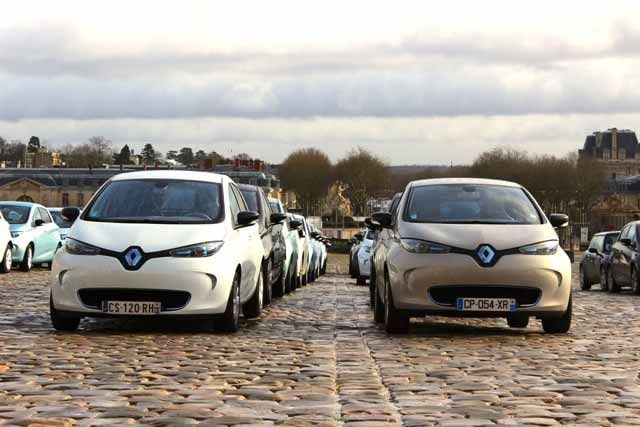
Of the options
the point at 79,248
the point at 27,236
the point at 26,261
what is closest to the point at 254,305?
the point at 79,248

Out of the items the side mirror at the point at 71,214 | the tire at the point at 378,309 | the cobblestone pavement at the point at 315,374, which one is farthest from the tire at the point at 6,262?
the side mirror at the point at 71,214

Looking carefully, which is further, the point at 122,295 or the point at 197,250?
the point at 197,250

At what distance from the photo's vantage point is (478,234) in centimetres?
1367

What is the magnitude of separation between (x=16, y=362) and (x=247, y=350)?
2.20 meters

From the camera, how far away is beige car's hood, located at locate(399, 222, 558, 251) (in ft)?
44.5

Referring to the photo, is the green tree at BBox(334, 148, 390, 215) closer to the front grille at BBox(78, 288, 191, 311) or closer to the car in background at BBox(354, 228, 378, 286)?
→ the car in background at BBox(354, 228, 378, 286)

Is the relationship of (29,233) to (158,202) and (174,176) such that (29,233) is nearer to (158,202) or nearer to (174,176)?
(174,176)

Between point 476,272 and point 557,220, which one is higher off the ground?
point 557,220

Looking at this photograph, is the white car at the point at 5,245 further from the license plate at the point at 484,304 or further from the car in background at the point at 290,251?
the license plate at the point at 484,304

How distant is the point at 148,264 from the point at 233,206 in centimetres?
220

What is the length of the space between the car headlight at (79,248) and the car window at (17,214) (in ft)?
60.5

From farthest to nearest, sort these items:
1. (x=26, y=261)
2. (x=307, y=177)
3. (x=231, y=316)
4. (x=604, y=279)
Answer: (x=307, y=177) → (x=604, y=279) → (x=26, y=261) → (x=231, y=316)

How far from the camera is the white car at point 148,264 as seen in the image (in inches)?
519

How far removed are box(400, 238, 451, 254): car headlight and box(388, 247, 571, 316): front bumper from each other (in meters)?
0.05
